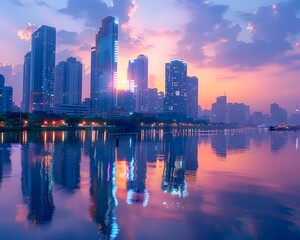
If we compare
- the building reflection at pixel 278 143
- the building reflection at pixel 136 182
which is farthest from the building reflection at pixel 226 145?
the building reflection at pixel 136 182

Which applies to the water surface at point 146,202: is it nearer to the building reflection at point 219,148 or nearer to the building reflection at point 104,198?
the building reflection at point 104,198

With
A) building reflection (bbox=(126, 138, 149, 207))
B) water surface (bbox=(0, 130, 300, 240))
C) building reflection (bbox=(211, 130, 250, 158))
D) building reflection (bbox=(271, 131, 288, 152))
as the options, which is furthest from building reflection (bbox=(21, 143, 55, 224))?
building reflection (bbox=(271, 131, 288, 152))

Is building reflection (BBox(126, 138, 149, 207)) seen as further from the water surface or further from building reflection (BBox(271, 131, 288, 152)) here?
building reflection (BBox(271, 131, 288, 152))

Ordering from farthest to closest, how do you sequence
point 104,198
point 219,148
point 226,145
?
point 226,145 < point 219,148 < point 104,198

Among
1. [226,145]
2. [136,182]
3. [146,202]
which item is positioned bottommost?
[146,202]

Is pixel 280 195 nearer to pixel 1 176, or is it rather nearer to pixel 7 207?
pixel 7 207

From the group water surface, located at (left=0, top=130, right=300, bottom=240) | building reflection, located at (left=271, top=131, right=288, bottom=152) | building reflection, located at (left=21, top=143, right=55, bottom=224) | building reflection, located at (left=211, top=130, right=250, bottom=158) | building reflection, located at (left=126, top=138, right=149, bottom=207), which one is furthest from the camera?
building reflection, located at (left=271, top=131, right=288, bottom=152)

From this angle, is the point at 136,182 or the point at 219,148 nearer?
the point at 136,182

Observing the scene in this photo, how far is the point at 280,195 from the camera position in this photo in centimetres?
2097

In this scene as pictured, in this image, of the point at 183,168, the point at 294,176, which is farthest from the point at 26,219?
the point at 294,176

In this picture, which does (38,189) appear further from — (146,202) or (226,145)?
(226,145)

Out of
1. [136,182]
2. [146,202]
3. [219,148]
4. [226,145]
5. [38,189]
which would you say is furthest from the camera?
[226,145]

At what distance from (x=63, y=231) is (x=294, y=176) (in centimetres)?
2235

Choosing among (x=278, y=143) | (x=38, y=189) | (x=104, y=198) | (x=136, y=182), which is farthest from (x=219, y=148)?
(x=38, y=189)
